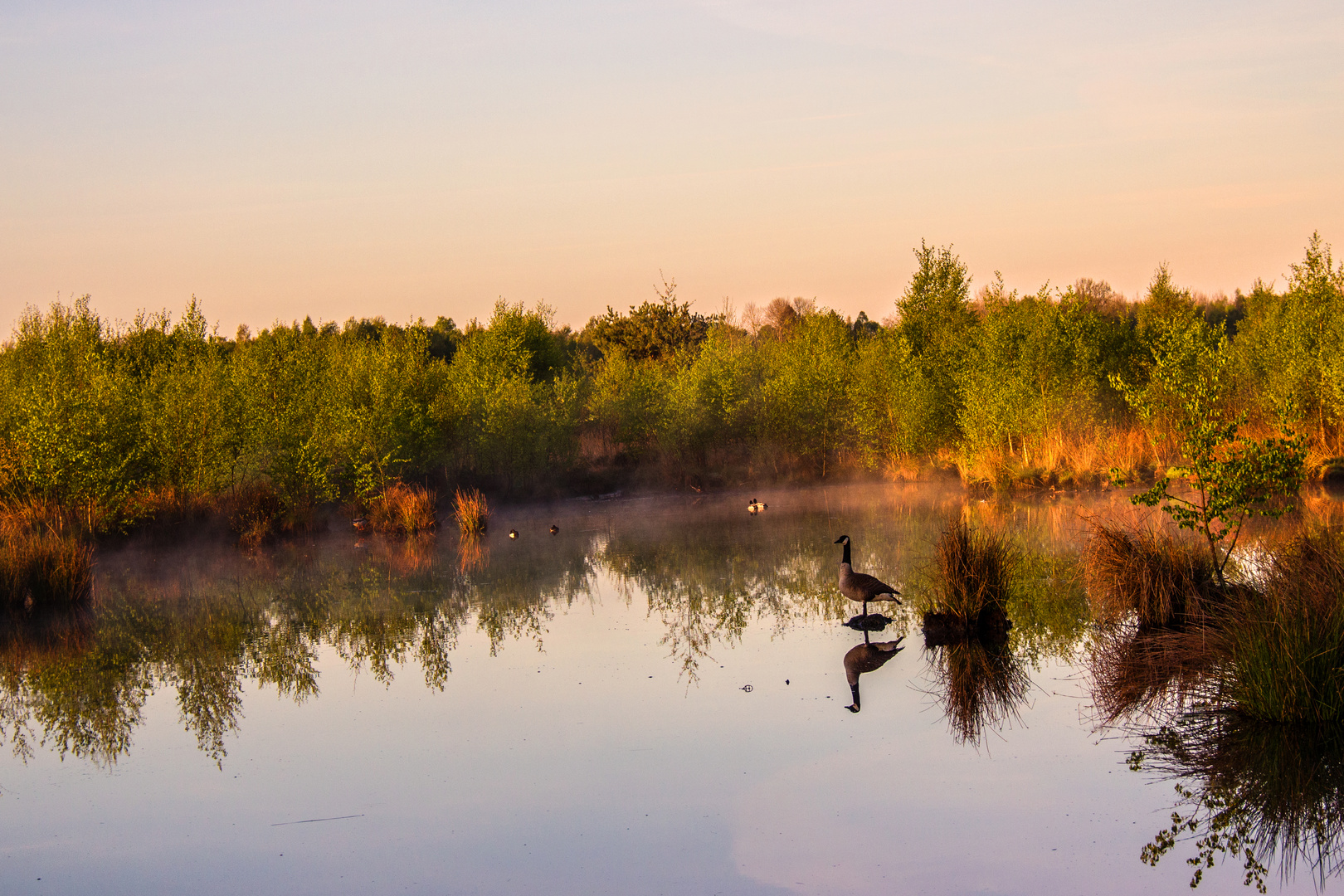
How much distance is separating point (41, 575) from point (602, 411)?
19.8 metres

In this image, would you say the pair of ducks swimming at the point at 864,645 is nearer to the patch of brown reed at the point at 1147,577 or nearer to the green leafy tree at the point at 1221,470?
the patch of brown reed at the point at 1147,577

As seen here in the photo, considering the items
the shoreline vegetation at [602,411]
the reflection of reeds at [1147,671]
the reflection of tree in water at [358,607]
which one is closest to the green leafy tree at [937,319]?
the shoreline vegetation at [602,411]

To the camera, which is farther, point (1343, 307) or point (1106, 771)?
point (1343, 307)

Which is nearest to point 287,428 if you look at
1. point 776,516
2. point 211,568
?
point 211,568

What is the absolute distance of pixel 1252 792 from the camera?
6320mm

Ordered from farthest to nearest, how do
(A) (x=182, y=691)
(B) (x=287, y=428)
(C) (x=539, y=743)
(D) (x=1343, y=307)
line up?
(D) (x=1343, y=307)
(B) (x=287, y=428)
(A) (x=182, y=691)
(C) (x=539, y=743)

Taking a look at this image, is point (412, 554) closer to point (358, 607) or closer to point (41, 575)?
point (358, 607)

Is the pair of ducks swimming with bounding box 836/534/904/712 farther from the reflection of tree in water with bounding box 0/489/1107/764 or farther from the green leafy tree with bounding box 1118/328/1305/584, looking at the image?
the green leafy tree with bounding box 1118/328/1305/584

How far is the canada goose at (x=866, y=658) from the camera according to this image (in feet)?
31.5

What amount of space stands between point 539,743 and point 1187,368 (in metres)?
23.2

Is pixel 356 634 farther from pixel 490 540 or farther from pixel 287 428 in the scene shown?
pixel 287 428

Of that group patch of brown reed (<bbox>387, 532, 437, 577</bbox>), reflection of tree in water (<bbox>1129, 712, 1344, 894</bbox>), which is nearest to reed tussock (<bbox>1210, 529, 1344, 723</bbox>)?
reflection of tree in water (<bbox>1129, 712, 1344, 894</bbox>)

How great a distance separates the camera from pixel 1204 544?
11633mm

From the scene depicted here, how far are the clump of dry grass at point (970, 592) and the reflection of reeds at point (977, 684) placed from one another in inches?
8.7
